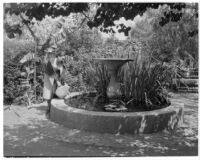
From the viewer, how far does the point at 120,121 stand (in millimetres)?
5141

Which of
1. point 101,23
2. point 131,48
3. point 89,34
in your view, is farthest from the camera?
point 89,34

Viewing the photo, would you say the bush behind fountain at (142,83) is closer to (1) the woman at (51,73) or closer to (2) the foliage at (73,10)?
(1) the woman at (51,73)

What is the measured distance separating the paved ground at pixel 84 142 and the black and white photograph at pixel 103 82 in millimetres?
15

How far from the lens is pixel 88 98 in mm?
6945

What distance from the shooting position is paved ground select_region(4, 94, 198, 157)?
4511 millimetres

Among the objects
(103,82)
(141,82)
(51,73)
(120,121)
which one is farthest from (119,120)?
(51,73)

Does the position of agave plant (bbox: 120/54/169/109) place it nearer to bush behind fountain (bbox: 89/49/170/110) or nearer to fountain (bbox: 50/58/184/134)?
bush behind fountain (bbox: 89/49/170/110)

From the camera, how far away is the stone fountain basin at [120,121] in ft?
16.9

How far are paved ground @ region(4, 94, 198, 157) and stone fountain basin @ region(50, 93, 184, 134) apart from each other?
0.36 ft

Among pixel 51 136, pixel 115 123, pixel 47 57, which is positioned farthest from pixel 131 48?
pixel 51 136

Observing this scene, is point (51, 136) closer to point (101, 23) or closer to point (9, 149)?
point (9, 149)

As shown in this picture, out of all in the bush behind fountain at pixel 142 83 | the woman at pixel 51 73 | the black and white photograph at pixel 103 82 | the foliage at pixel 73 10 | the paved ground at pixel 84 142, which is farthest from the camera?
the woman at pixel 51 73

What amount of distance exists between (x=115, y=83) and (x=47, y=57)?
5.09 feet

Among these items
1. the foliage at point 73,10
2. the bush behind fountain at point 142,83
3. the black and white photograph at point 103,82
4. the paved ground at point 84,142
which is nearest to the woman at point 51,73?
the black and white photograph at point 103,82
